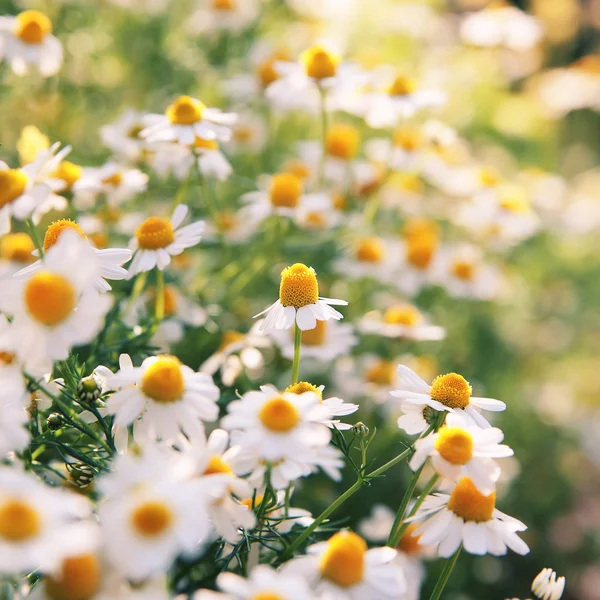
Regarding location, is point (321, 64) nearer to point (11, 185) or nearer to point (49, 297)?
point (11, 185)

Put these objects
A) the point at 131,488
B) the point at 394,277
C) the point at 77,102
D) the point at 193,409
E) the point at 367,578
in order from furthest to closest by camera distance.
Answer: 1. the point at 77,102
2. the point at 394,277
3. the point at 193,409
4. the point at 367,578
5. the point at 131,488

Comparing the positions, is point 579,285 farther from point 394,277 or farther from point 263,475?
point 263,475

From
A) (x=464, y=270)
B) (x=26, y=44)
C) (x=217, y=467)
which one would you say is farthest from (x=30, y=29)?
(x=464, y=270)

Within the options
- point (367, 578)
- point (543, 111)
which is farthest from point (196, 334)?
point (543, 111)

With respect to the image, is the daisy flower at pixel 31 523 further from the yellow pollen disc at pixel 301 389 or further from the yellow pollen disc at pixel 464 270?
the yellow pollen disc at pixel 464 270

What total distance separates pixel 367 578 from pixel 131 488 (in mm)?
390

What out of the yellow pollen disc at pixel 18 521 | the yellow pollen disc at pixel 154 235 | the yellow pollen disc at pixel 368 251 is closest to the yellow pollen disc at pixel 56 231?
the yellow pollen disc at pixel 154 235

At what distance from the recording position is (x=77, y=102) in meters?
2.88

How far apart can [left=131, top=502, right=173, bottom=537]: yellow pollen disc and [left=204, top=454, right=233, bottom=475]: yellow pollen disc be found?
0.28 metres

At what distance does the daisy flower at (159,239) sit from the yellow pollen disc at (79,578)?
76 centimetres

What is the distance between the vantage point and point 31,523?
0.80 m

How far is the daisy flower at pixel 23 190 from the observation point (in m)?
1.31

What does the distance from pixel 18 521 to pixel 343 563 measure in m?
0.45

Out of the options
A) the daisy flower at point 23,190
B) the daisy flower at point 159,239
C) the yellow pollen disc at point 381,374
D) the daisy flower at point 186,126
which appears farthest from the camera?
the yellow pollen disc at point 381,374
